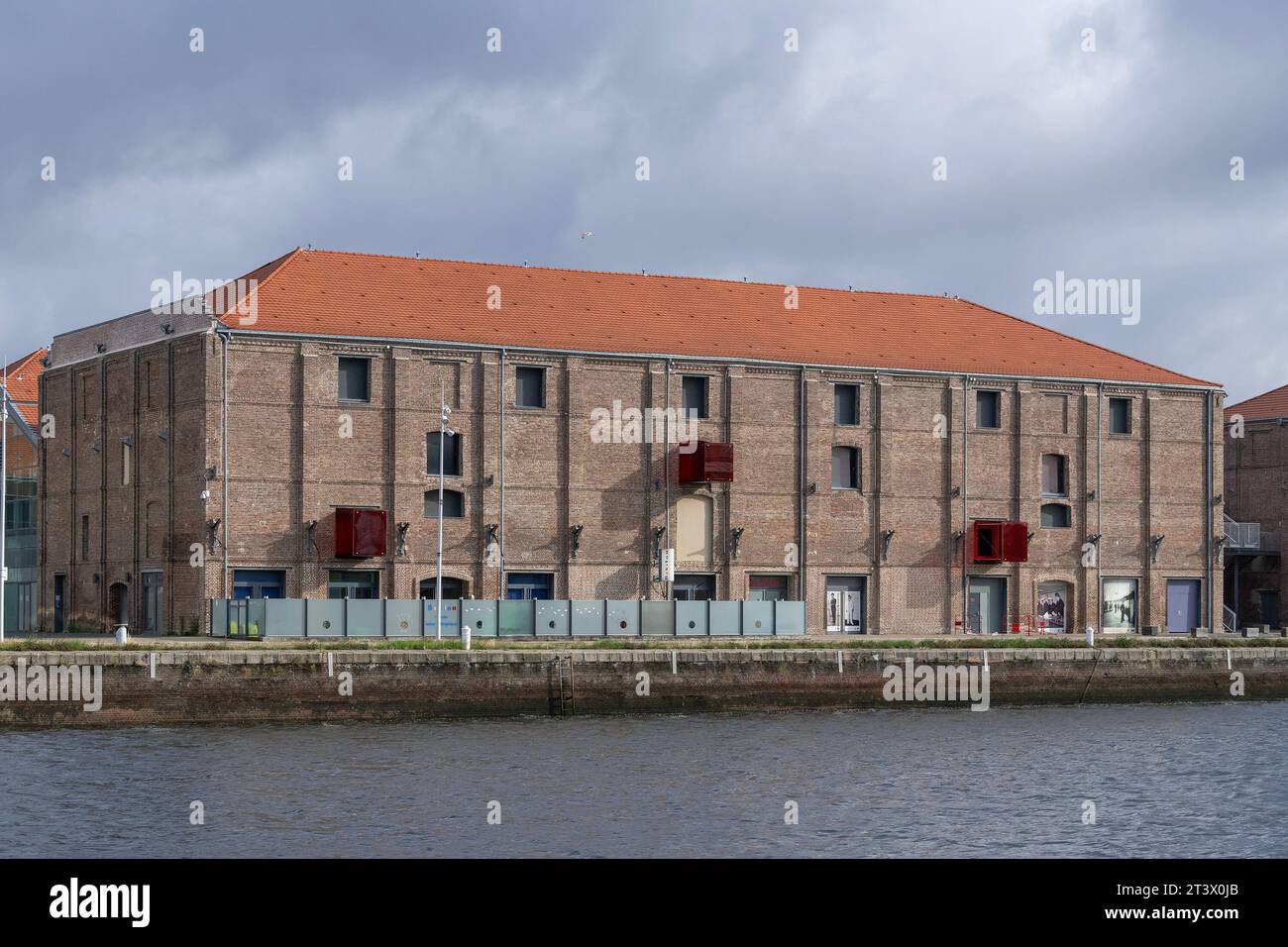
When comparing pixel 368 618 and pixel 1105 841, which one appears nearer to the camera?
pixel 1105 841

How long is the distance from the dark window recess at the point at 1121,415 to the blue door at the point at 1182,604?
665cm

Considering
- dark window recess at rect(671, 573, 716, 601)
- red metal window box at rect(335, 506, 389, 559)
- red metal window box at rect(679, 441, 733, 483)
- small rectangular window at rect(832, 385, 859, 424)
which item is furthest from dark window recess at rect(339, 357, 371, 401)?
small rectangular window at rect(832, 385, 859, 424)

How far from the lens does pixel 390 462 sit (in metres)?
62.1

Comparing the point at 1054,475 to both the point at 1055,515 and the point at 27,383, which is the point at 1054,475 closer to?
the point at 1055,515

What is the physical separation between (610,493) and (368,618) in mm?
12792

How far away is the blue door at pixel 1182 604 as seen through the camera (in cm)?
7388

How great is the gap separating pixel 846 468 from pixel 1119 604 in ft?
44.8

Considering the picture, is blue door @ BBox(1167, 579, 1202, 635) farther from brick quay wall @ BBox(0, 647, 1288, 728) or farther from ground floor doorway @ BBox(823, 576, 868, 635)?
ground floor doorway @ BBox(823, 576, 868, 635)

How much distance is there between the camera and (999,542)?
2746 inches

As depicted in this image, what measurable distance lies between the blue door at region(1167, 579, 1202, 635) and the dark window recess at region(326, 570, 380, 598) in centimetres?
3358

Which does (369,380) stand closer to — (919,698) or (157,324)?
(157,324)

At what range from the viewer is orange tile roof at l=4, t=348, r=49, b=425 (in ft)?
260

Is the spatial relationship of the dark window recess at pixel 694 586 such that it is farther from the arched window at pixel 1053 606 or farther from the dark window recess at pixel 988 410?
the arched window at pixel 1053 606
